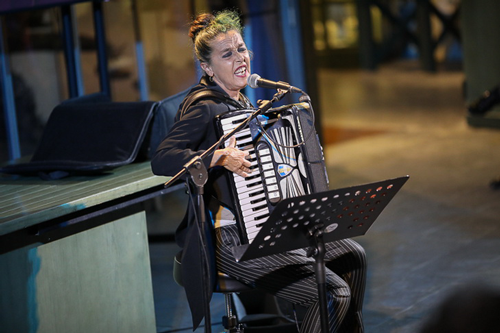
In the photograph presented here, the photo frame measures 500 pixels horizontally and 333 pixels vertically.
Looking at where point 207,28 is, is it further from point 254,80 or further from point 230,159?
point 230,159

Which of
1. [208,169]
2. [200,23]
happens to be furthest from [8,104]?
[208,169]

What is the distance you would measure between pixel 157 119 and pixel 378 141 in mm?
5109

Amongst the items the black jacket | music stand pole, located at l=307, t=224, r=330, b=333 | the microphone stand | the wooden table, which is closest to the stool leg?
the black jacket

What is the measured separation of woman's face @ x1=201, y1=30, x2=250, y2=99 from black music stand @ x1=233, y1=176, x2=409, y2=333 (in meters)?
0.80

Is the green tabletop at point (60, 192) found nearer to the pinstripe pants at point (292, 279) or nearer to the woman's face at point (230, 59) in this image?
the pinstripe pants at point (292, 279)

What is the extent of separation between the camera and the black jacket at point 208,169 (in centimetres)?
296

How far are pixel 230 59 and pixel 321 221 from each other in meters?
0.88

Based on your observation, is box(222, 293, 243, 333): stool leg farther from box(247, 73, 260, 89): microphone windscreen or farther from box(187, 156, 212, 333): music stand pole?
box(247, 73, 260, 89): microphone windscreen

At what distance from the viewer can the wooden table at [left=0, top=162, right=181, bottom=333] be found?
3.05m

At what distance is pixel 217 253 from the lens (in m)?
3.04

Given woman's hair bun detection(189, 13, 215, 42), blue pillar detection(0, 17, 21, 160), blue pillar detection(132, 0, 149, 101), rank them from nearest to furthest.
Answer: woman's hair bun detection(189, 13, 215, 42) < blue pillar detection(0, 17, 21, 160) < blue pillar detection(132, 0, 149, 101)

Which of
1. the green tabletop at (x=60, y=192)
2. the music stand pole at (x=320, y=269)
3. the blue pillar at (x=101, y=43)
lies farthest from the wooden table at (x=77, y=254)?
the blue pillar at (x=101, y=43)

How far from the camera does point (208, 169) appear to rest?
2994 mm

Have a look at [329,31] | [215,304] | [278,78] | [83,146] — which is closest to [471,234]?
[215,304]
